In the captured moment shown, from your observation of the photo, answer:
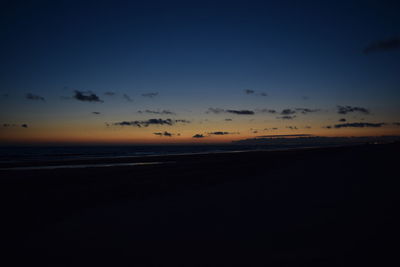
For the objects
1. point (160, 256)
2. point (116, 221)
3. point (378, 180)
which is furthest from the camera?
point (378, 180)

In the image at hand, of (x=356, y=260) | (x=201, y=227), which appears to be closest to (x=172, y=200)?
(x=201, y=227)

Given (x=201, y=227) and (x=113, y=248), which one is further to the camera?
(x=201, y=227)

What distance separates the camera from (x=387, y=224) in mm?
4664

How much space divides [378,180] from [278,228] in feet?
21.8

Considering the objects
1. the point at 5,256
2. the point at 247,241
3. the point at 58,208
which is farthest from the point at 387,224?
the point at 58,208

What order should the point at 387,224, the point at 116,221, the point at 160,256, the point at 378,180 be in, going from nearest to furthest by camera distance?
the point at 160,256, the point at 387,224, the point at 116,221, the point at 378,180

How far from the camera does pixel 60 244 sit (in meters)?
4.71

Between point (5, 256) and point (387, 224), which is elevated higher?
point (387, 224)

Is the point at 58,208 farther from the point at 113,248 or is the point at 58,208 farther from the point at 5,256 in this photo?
the point at 113,248

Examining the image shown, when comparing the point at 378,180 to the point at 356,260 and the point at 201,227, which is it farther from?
the point at 201,227

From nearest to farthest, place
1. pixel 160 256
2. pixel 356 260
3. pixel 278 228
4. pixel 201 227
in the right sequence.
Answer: pixel 356 260
pixel 160 256
pixel 278 228
pixel 201 227

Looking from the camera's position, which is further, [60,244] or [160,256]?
[60,244]

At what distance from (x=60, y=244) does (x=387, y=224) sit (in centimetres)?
663

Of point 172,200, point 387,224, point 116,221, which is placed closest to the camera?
point 387,224
